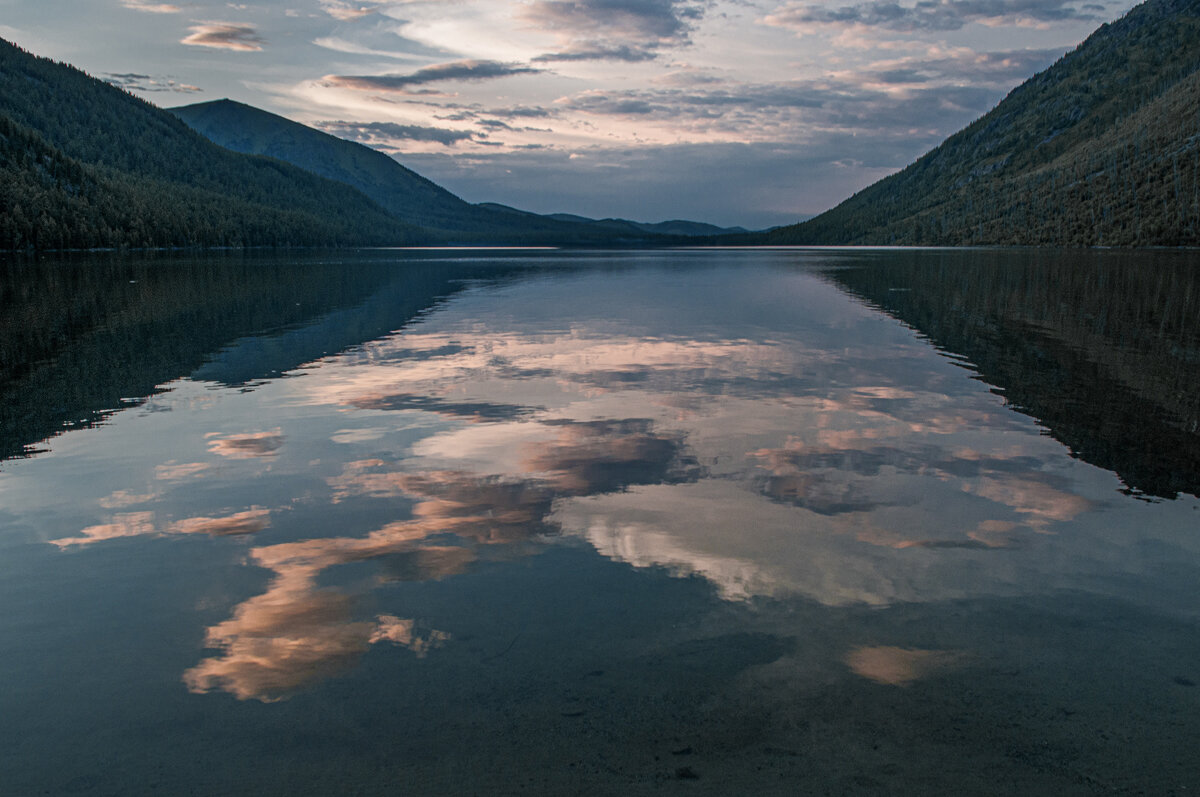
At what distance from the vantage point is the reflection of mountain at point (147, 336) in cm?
2006

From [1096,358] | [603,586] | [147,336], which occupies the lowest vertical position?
[603,586]

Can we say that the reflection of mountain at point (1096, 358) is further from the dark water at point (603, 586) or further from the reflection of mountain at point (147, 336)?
the reflection of mountain at point (147, 336)

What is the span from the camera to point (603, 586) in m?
8.59

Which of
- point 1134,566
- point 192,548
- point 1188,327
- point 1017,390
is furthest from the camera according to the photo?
point 1188,327

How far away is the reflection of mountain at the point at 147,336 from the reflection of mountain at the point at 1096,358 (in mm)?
21289

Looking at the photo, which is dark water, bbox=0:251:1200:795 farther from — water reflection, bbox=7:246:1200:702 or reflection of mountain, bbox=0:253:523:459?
reflection of mountain, bbox=0:253:523:459

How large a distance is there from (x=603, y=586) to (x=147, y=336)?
104ft

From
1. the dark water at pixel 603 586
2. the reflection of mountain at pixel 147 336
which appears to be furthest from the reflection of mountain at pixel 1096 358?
the reflection of mountain at pixel 147 336

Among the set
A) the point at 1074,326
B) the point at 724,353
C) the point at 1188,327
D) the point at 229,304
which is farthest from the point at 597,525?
the point at 229,304

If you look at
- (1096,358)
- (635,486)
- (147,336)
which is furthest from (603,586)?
(147,336)

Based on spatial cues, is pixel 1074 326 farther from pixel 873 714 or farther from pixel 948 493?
pixel 873 714

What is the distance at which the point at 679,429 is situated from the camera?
16.2 meters

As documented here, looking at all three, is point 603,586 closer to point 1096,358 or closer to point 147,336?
point 1096,358

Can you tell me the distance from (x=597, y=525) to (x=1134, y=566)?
21.7 ft
